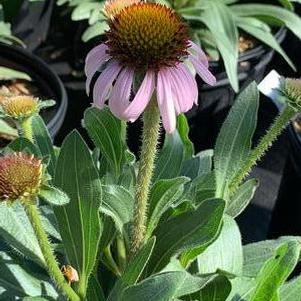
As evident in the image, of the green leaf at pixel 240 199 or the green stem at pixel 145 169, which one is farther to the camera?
the green leaf at pixel 240 199

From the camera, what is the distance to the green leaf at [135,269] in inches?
34.2

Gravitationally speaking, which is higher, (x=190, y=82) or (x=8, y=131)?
(x=190, y=82)

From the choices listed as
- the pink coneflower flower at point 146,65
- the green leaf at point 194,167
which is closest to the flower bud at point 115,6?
the pink coneflower flower at point 146,65

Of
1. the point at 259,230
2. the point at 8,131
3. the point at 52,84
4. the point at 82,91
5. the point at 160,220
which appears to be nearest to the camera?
the point at 160,220

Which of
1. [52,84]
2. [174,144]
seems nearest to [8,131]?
[52,84]

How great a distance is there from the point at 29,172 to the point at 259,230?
1206 millimetres

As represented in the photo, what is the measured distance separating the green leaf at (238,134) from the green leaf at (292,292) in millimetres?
187

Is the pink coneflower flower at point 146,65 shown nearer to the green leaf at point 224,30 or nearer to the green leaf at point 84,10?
the green leaf at point 224,30

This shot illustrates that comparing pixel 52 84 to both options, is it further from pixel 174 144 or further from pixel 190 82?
pixel 190 82

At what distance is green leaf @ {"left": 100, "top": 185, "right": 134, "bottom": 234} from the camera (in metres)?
0.95

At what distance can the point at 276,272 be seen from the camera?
0.92 metres

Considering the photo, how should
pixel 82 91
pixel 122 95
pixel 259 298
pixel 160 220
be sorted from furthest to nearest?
pixel 82 91 < pixel 160 220 < pixel 259 298 < pixel 122 95

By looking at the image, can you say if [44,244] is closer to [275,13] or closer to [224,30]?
[224,30]

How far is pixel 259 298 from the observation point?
0.94 meters
